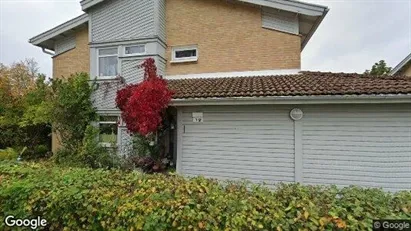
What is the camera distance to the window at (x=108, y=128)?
1205cm

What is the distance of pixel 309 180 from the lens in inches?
316

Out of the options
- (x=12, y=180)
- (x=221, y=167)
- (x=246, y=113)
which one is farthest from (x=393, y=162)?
(x=12, y=180)

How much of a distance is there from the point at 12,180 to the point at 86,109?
7908 mm

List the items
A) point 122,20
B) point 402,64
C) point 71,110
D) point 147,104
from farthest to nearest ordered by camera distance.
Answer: point 402,64, point 122,20, point 71,110, point 147,104

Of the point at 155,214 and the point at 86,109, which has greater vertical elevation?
the point at 86,109

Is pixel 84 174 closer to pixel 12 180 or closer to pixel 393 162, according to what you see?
pixel 12 180

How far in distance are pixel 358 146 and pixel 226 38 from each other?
7289 mm

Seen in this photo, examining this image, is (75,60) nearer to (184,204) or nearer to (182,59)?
(182,59)

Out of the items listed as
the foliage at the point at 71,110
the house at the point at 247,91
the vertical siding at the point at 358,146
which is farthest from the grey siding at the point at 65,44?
the vertical siding at the point at 358,146

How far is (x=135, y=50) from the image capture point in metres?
12.3

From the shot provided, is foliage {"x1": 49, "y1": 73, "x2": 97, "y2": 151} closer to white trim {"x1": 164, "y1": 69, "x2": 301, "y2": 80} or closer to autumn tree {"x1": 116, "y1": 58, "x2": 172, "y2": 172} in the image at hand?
autumn tree {"x1": 116, "y1": 58, "x2": 172, "y2": 172}

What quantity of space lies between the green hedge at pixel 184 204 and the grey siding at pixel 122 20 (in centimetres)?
940

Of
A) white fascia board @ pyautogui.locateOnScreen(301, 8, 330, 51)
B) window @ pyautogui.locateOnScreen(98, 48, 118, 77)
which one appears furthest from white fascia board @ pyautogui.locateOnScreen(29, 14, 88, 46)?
white fascia board @ pyautogui.locateOnScreen(301, 8, 330, 51)

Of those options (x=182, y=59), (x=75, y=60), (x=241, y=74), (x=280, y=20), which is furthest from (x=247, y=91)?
(x=75, y=60)
